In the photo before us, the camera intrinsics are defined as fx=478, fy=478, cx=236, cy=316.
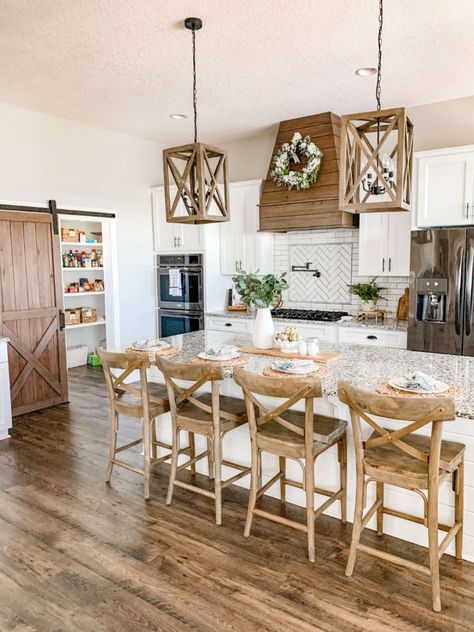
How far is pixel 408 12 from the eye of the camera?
2.93 m

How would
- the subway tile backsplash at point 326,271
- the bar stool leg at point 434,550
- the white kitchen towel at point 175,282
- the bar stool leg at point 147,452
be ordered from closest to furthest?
1. the bar stool leg at point 434,550
2. the bar stool leg at point 147,452
3. the subway tile backsplash at point 326,271
4. the white kitchen towel at point 175,282

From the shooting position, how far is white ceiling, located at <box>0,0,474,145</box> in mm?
2906

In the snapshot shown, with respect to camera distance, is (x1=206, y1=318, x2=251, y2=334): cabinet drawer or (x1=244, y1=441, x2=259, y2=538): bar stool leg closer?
(x1=244, y1=441, x2=259, y2=538): bar stool leg

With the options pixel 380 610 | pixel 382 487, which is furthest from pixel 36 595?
pixel 382 487

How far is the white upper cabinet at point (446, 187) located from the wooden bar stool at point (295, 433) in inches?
96.1

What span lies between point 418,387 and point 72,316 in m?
5.62

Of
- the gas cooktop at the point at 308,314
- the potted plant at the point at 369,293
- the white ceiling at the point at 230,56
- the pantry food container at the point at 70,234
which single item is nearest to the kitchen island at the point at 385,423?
the gas cooktop at the point at 308,314

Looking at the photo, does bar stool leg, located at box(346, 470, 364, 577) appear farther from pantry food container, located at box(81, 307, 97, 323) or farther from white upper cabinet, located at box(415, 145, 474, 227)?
pantry food container, located at box(81, 307, 97, 323)

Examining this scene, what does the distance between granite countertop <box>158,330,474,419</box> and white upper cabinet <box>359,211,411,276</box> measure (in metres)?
1.58

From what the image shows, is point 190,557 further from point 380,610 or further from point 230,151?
point 230,151

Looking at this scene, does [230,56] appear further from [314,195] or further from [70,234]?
[70,234]

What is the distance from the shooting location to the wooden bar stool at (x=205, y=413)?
9.02 ft

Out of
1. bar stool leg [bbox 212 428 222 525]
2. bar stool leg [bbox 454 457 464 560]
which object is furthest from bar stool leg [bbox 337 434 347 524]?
bar stool leg [bbox 212 428 222 525]

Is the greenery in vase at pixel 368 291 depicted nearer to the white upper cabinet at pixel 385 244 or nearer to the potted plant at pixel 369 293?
the potted plant at pixel 369 293
